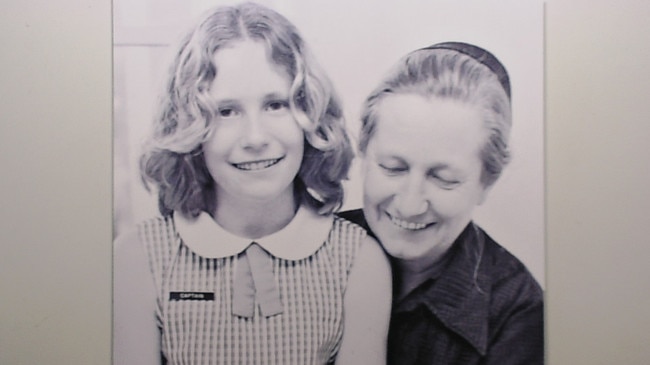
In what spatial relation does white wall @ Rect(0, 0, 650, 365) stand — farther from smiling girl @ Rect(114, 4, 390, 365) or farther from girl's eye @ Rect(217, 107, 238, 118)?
girl's eye @ Rect(217, 107, 238, 118)

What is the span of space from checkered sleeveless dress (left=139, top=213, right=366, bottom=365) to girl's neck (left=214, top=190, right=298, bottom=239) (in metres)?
0.06

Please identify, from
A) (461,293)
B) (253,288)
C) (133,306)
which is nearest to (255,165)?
(253,288)

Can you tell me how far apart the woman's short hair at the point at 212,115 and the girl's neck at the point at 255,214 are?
0.08ft

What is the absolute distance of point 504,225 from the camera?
1103mm

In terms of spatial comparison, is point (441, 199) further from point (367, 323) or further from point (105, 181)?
point (105, 181)

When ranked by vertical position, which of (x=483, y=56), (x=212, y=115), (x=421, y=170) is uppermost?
(x=483, y=56)

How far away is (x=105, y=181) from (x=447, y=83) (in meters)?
0.79

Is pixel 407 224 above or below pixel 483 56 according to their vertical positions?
below

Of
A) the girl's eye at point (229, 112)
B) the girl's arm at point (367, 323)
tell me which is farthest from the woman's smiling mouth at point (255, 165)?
the girl's arm at point (367, 323)

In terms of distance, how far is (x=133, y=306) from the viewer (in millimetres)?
1085

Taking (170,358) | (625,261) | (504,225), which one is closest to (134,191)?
(170,358)

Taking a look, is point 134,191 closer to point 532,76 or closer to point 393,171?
point 393,171

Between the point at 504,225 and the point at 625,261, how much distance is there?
0.29 metres

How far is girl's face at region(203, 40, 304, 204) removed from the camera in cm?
108
